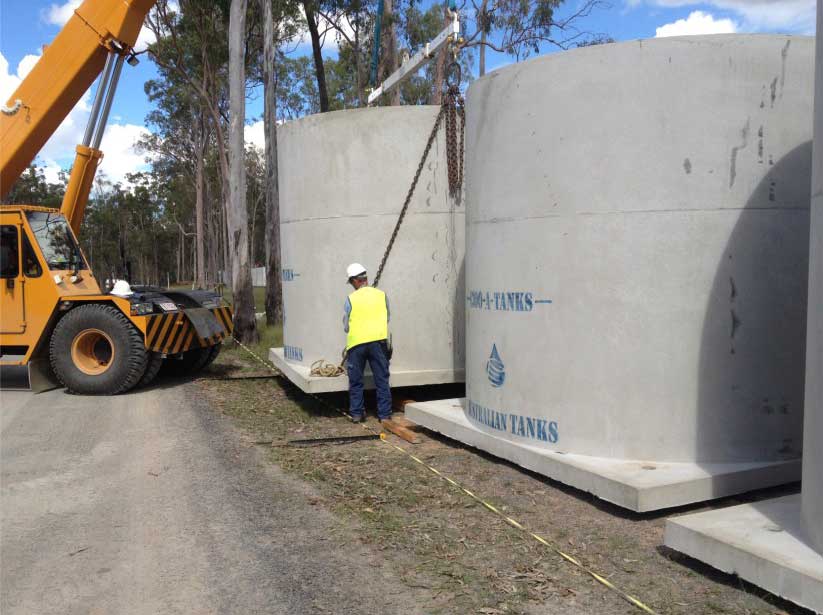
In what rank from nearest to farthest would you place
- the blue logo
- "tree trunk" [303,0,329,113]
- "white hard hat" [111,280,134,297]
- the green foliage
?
1. the blue logo
2. "white hard hat" [111,280,134,297]
3. "tree trunk" [303,0,329,113]
4. the green foliage

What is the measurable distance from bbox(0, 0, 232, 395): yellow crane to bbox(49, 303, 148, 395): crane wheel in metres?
0.01

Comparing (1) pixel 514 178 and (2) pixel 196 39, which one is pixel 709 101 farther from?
(2) pixel 196 39

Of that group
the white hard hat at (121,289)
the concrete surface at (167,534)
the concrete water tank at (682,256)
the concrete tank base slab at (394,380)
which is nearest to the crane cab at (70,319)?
the white hard hat at (121,289)

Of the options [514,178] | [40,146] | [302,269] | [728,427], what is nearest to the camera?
[728,427]

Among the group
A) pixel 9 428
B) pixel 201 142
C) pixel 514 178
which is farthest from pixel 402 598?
pixel 201 142

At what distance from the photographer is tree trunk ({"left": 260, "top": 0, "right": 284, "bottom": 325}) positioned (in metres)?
17.1

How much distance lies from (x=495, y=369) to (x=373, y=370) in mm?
2208

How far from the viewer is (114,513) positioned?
550 cm

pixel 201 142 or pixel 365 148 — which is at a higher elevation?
pixel 201 142

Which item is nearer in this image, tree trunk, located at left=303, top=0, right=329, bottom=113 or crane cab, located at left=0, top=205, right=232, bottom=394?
crane cab, located at left=0, top=205, right=232, bottom=394

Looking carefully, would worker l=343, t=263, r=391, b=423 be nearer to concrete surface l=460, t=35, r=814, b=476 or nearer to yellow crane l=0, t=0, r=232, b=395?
concrete surface l=460, t=35, r=814, b=476

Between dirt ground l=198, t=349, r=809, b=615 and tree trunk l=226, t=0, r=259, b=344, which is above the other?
tree trunk l=226, t=0, r=259, b=344

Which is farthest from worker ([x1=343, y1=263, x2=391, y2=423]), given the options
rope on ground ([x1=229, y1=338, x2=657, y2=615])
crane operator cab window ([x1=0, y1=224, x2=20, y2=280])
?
crane operator cab window ([x1=0, y1=224, x2=20, y2=280])

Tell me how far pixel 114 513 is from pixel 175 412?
12.5ft
